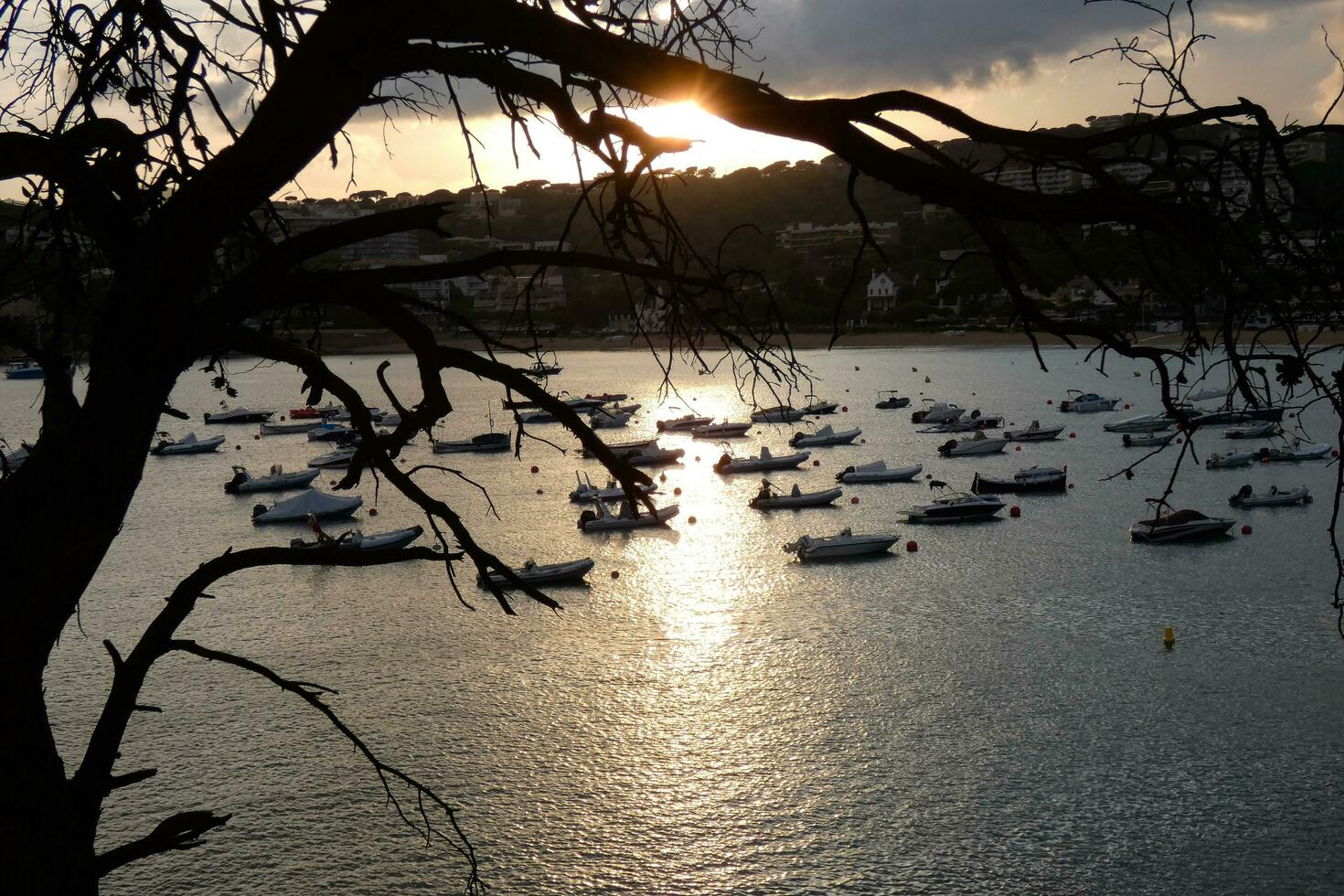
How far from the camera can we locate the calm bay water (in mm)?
20594

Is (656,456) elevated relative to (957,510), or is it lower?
elevated

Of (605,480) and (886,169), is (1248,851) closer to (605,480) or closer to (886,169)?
(886,169)

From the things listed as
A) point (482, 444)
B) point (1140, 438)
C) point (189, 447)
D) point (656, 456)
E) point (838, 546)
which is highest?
point (1140, 438)

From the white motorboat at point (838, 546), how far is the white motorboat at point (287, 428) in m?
55.1

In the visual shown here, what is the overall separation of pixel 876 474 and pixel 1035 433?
1753 cm

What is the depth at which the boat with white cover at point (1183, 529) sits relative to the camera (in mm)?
Result: 42719

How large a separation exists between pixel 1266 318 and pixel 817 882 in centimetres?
1757

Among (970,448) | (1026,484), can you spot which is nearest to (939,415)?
(970,448)

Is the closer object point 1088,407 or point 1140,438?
point 1140,438

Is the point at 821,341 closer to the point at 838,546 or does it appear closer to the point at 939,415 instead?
the point at 939,415

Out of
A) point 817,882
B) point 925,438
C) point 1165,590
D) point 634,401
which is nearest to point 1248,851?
point 817,882

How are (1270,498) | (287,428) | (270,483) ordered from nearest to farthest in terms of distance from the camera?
(1270,498) → (270,483) → (287,428)

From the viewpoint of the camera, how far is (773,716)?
2697 cm

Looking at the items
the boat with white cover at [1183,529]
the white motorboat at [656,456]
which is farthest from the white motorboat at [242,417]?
the boat with white cover at [1183,529]
